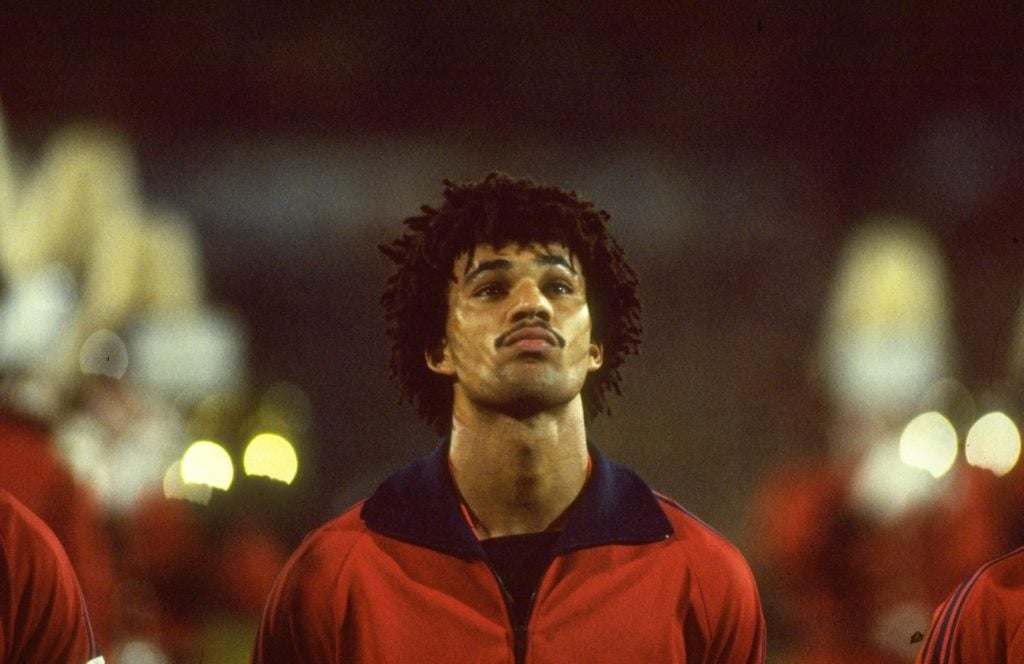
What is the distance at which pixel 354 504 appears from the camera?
2.54 meters

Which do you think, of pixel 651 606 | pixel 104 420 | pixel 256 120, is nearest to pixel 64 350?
pixel 104 420

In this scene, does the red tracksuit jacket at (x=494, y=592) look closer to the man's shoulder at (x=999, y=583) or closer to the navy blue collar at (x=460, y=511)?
the navy blue collar at (x=460, y=511)

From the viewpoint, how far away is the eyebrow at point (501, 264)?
7.67 feet

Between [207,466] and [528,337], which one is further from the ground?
[528,337]

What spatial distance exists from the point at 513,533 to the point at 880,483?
105 centimetres

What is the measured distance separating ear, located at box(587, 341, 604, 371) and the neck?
0.14 metres

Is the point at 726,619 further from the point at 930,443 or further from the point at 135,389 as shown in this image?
the point at 135,389

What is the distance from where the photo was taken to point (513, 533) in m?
2.32

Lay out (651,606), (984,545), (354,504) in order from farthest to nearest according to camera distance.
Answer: (984,545), (354,504), (651,606)

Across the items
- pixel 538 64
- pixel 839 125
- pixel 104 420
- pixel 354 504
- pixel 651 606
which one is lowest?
pixel 651 606

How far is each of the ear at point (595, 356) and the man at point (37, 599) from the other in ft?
4.00

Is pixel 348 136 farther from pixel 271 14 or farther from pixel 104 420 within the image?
pixel 104 420

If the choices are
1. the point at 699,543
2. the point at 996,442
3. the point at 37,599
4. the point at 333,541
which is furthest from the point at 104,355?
the point at 996,442

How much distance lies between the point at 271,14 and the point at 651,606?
1.63m
